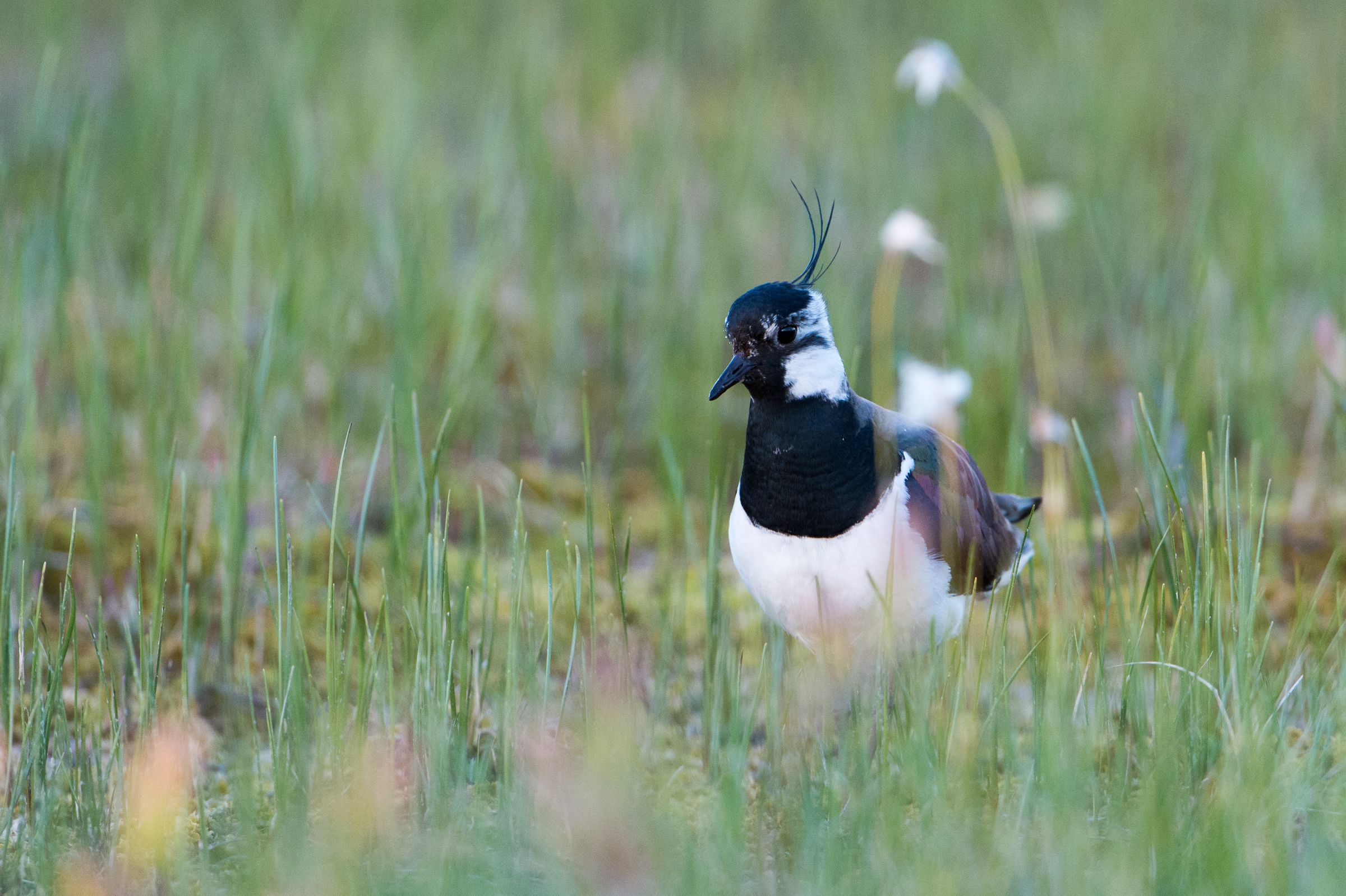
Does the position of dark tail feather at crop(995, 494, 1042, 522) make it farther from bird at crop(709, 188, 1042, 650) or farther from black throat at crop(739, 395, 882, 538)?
black throat at crop(739, 395, 882, 538)

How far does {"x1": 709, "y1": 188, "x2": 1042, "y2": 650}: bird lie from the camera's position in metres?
2.26

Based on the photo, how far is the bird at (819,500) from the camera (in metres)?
2.26

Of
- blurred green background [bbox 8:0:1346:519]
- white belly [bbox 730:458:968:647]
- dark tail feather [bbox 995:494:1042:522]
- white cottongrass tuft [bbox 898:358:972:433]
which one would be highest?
blurred green background [bbox 8:0:1346:519]

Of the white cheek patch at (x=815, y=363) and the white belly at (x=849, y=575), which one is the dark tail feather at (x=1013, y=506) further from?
the white cheek patch at (x=815, y=363)

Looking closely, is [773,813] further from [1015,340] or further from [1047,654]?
[1015,340]

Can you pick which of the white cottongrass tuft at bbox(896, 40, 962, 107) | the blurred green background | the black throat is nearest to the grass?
the blurred green background

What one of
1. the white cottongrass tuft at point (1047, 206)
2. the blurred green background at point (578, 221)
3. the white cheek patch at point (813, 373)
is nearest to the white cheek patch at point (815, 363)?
the white cheek patch at point (813, 373)

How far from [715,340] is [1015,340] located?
27.8 inches

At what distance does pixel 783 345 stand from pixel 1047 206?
179 cm

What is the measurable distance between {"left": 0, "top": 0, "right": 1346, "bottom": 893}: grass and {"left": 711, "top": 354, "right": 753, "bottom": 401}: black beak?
10.9 inches

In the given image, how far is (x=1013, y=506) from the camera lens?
109 inches

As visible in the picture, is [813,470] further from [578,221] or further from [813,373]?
[578,221]

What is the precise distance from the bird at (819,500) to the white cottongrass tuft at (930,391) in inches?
16.3

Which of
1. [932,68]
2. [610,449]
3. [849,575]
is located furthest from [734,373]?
[610,449]
